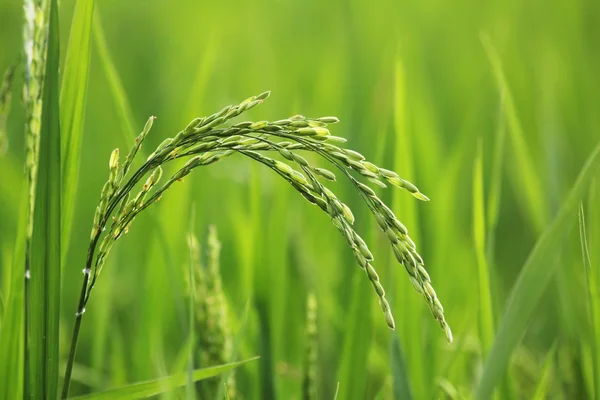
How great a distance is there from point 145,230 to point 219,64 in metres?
2.14

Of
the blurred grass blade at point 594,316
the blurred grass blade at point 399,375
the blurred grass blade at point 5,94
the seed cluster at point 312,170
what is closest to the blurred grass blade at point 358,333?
the blurred grass blade at point 399,375

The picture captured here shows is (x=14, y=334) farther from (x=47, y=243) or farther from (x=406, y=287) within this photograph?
(x=406, y=287)

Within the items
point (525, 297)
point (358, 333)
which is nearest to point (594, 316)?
point (525, 297)

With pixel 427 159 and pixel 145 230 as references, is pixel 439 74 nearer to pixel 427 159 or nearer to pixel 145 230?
pixel 427 159

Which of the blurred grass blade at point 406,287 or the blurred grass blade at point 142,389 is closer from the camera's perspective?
the blurred grass blade at point 142,389

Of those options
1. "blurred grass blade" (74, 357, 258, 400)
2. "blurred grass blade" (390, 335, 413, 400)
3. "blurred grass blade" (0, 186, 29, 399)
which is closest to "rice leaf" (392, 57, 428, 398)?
"blurred grass blade" (390, 335, 413, 400)

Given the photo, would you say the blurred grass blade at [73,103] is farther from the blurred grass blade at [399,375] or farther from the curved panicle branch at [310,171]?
the blurred grass blade at [399,375]

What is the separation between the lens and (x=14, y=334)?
0.90 meters

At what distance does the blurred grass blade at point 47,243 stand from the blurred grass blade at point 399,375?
21.6 inches

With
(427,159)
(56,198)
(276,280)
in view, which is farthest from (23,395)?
(427,159)

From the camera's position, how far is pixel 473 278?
1773mm

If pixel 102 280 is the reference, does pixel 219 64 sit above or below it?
above

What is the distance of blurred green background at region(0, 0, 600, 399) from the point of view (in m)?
1.36

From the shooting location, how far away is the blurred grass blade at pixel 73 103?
98cm
